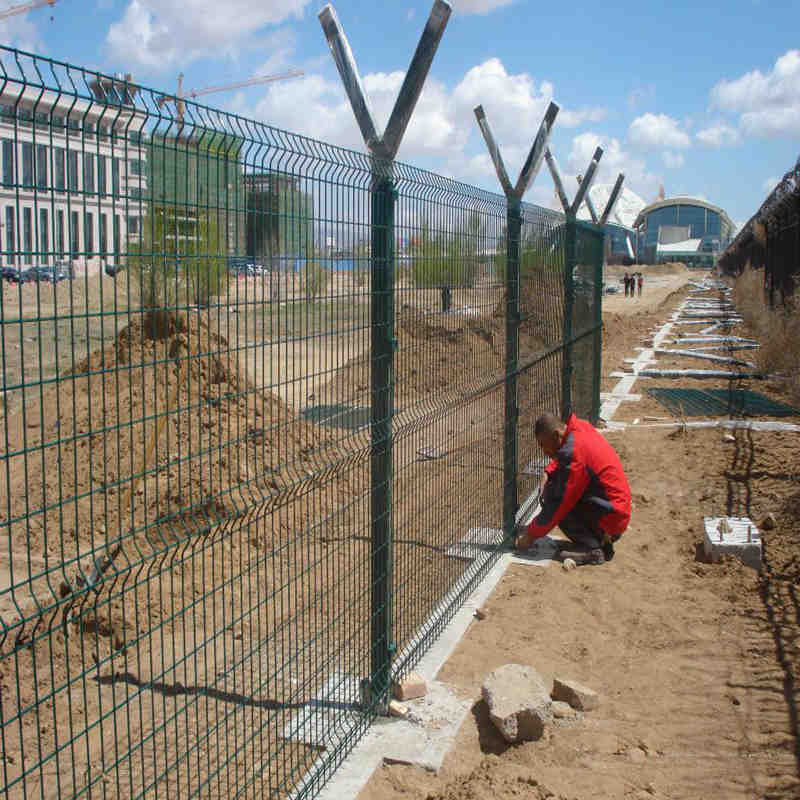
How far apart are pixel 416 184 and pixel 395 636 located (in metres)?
2.37

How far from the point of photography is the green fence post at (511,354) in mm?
6527

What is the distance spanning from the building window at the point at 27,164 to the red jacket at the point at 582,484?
5.05 m

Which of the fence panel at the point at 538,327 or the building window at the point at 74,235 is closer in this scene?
the building window at the point at 74,235

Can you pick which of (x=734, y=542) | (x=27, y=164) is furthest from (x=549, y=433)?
(x=27, y=164)

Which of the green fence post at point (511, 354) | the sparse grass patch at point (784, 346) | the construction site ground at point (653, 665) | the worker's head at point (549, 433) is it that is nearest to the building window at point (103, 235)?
the construction site ground at point (653, 665)

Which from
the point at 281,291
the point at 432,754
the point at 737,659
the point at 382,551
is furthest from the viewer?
the point at 737,659

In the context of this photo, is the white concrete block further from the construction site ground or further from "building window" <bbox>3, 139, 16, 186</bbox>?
"building window" <bbox>3, 139, 16, 186</bbox>

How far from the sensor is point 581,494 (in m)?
6.90

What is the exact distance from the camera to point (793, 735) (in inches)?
170

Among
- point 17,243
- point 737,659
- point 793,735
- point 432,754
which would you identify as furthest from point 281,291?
point 737,659

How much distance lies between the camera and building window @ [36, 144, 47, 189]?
211 cm

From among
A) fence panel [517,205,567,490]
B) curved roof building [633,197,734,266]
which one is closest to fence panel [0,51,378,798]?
fence panel [517,205,567,490]

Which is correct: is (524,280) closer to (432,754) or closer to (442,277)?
(442,277)

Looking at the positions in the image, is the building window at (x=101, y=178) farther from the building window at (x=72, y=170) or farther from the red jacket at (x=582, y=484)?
the red jacket at (x=582, y=484)
